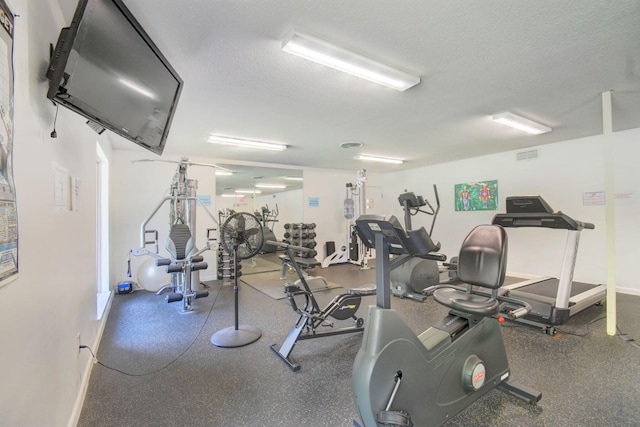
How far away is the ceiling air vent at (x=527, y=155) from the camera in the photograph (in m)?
5.23

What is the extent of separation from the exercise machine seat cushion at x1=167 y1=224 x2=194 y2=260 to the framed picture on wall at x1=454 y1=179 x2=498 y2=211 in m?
5.70

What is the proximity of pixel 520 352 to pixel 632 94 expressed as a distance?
2970 millimetres

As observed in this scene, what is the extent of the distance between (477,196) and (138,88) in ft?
20.9

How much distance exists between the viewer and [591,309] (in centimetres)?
367

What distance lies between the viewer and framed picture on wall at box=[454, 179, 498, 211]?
5852 mm

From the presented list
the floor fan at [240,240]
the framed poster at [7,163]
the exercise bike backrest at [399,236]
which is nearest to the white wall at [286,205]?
the floor fan at [240,240]

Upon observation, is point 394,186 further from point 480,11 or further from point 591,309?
point 480,11

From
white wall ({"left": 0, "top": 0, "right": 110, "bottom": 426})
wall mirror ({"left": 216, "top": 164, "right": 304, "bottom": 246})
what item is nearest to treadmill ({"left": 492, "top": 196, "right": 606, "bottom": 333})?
white wall ({"left": 0, "top": 0, "right": 110, "bottom": 426})

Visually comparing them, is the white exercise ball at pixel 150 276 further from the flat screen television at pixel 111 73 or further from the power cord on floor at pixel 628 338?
the power cord on floor at pixel 628 338

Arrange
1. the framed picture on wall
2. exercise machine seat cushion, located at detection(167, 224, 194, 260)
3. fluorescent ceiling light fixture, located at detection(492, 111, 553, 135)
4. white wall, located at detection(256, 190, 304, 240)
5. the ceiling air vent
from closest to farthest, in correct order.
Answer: fluorescent ceiling light fixture, located at detection(492, 111, 553, 135), exercise machine seat cushion, located at detection(167, 224, 194, 260), the ceiling air vent, the framed picture on wall, white wall, located at detection(256, 190, 304, 240)

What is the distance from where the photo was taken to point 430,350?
1622 mm

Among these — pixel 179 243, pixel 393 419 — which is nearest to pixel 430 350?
pixel 393 419

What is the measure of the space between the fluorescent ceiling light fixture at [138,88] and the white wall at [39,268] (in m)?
0.33

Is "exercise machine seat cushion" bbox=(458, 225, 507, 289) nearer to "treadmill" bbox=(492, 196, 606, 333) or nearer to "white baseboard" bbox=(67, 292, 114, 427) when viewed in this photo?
"treadmill" bbox=(492, 196, 606, 333)
